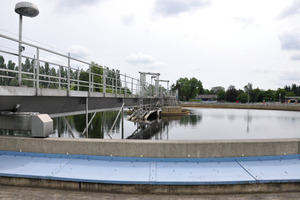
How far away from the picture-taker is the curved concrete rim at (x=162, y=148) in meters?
4.83

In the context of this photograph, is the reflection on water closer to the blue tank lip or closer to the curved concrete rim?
the blue tank lip

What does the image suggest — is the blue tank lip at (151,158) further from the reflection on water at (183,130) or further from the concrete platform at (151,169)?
the reflection on water at (183,130)

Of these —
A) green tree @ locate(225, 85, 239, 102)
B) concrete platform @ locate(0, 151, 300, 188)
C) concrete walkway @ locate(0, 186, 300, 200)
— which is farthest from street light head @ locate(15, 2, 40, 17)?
green tree @ locate(225, 85, 239, 102)

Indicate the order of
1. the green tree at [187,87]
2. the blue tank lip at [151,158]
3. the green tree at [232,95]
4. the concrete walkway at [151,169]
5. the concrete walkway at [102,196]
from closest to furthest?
the concrete walkway at [102,196] < the concrete walkway at [151,169] < the blue tank lip at [151,158] < the green tree at [232,95] < the green tree at [187,87]

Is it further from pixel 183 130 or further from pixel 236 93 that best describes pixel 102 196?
pixel 236 93

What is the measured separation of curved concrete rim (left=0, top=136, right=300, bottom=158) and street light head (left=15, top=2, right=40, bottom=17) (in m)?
4.13

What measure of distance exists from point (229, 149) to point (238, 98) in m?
124

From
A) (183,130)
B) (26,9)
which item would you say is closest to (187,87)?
(183,130)

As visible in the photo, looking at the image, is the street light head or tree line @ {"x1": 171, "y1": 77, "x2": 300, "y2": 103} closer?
the street light head

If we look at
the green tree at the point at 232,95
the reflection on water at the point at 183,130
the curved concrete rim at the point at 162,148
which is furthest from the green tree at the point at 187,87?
the curved concrete rim at the point at 162,148

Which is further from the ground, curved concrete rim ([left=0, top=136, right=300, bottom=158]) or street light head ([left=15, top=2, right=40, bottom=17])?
street light head ([left=15, top=2, right=40, bottom=17])

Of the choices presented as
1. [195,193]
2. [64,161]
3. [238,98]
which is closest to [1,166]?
[64,161]

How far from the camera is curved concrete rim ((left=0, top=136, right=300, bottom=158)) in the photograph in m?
4.83

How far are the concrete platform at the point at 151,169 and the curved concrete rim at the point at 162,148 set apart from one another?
0.12 metres
